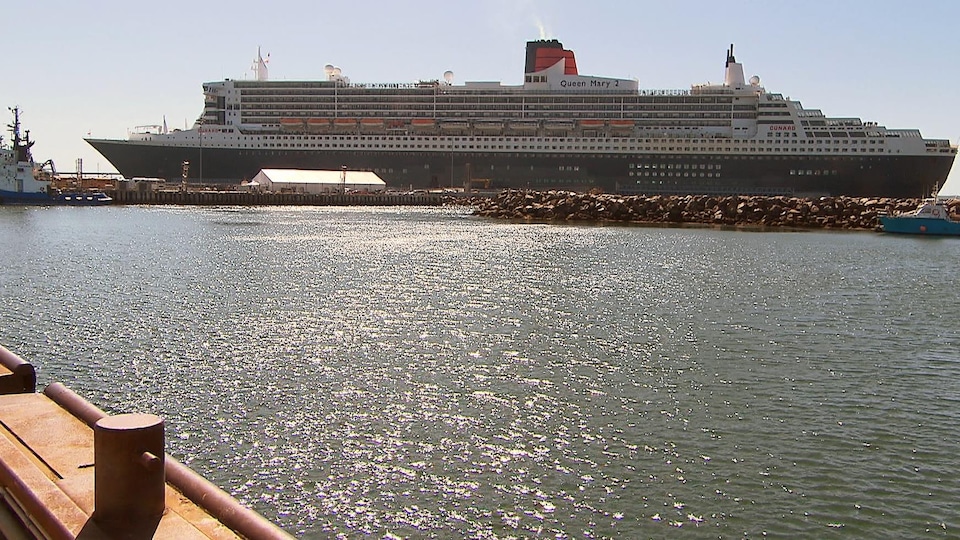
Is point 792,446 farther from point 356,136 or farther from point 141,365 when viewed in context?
point 356,136

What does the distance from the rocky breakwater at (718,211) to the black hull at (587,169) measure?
46.5 feet

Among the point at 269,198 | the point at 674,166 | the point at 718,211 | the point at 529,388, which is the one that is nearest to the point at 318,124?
the point at 269,198

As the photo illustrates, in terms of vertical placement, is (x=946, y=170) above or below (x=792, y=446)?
above

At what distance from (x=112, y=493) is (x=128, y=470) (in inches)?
5.4

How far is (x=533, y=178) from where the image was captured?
250ft

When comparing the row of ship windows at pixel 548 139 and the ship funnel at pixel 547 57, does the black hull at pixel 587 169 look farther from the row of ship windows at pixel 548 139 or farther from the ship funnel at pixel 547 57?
the ship funnel at pixel 547 57

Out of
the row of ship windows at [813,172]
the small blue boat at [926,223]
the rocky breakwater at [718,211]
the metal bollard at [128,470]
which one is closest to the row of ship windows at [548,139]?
the row of ship windows at [813,172]

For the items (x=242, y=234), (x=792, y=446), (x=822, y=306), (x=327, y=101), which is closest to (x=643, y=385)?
(x=792, y=446)

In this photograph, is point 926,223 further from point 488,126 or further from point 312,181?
point 312,181

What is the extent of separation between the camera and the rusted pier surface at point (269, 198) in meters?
69.8

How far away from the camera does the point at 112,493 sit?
3.67 metres

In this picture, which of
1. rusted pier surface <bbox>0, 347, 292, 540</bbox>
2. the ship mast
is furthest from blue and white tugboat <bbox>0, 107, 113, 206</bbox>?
rusted pier surface <bbox>0, 347, 292, 540</bbox>

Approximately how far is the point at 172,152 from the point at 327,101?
15.0 meters

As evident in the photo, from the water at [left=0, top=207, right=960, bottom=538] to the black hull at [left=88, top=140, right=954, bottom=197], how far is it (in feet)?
156
